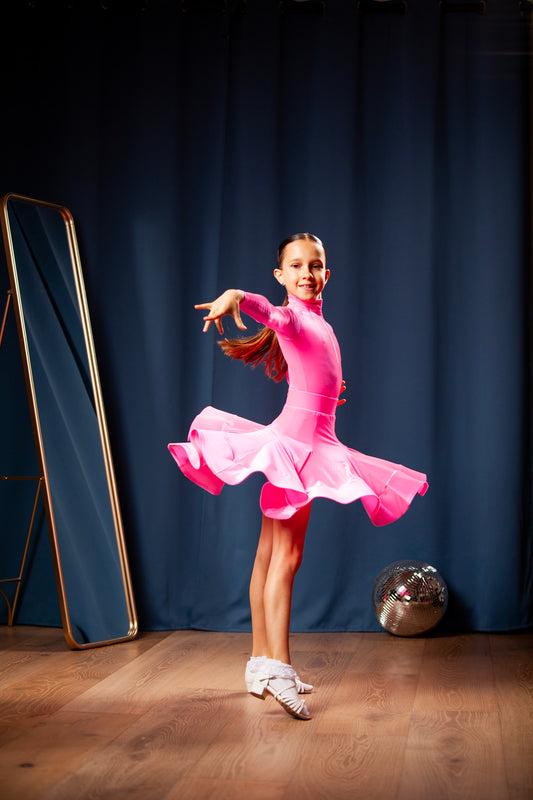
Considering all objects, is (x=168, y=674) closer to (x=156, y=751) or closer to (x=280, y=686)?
(x=280, y=686)


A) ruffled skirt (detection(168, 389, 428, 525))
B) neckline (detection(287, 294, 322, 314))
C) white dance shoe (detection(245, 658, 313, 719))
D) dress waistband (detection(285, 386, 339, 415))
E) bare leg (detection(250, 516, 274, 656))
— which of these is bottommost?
white dance shoe (detection(245, 658, 313, 719))

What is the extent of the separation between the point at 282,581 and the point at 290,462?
1.06 feet

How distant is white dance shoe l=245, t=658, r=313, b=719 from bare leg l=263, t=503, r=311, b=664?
0.03 m

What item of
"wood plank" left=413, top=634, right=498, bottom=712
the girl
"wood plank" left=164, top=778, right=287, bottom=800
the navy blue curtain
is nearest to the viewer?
"wood plank" left=164, top=778, right=287, bottom=800

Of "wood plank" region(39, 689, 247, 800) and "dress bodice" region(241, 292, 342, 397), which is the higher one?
"dress bodice" region(241, 292, 342, 397)

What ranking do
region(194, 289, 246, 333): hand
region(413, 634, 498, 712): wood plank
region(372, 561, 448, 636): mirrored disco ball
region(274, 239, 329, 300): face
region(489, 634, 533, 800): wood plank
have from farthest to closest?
region(372, 561, 448, 636): mirrored disco ball → region(274, 239, 329, 300): face → region(413, 634, 498, 712): wood plank → region(194, 289, 246, 333): hand → region(489, 634, 533, 800): wood plank

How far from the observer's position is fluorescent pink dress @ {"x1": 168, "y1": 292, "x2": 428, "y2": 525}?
2.09 m

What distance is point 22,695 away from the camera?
225 centimetres

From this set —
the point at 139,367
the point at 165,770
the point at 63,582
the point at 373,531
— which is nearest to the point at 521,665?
the point at 373,531

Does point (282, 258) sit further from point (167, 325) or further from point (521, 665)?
point (521, 665)

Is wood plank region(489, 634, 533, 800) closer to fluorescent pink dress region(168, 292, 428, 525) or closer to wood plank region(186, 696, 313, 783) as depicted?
wood plank region(186, 696, 313, 783)

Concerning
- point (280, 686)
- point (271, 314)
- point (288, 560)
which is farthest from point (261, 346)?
point (280, 686)

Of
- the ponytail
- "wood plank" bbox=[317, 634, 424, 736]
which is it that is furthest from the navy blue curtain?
the ponytail

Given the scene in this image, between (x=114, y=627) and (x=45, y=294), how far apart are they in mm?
1337
